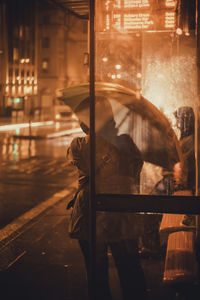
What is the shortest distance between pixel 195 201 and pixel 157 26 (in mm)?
1892

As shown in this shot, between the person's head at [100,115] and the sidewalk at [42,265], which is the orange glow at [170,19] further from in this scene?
the sidewalk at [42,265]

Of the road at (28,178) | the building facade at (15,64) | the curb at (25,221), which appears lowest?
the road at (28,178)

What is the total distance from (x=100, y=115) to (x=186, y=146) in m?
1.45

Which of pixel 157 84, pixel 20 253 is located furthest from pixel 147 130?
pixel 20 253

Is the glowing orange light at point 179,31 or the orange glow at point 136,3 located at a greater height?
the orange glow at point 136,3

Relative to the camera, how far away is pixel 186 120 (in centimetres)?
414

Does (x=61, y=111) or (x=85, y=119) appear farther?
(x=61, y=111)

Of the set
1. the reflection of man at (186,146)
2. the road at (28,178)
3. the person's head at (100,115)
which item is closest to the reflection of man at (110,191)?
the person's head at (100,115)

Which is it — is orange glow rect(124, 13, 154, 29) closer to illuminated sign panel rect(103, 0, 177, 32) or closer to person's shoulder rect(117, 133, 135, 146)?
illuminated sign panel rect(103, 0, 177, 32)

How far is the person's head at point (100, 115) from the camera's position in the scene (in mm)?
3156

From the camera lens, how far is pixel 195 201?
9.37 ft

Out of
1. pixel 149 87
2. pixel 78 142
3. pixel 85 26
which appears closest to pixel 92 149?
pixel 78 142

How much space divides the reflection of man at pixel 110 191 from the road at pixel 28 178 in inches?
146

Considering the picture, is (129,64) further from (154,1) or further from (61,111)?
(61,111)
